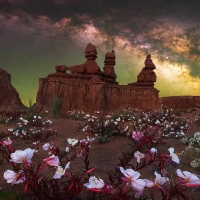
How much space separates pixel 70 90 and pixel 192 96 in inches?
923

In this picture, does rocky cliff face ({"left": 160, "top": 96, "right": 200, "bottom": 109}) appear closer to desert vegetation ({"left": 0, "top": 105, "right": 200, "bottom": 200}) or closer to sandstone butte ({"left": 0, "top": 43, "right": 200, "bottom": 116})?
sandstone butte ({"left": 0, "top": 43, "right": 200, "bottom": 116})

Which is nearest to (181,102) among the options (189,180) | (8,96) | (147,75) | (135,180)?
(147,75)

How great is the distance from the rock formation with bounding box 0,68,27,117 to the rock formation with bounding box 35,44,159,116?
8652 mm

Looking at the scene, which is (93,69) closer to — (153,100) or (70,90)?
(70,90)

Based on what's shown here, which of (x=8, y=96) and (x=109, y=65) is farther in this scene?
(x=109, y=65)

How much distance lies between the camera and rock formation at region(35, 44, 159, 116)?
28.9 metres

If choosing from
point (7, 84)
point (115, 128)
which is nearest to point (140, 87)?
point (7, 84)

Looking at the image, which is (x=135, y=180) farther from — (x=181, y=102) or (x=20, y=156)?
(x=181, y=102)

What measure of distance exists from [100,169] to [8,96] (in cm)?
1621

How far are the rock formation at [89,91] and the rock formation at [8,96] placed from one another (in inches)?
341

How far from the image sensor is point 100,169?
3.98m

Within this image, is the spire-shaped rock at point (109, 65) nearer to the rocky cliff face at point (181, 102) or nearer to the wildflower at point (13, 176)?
the rocky cliff face at point (181, 102)

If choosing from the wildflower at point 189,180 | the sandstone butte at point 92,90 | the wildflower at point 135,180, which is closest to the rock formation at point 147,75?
the sandstone butte at point 92,90

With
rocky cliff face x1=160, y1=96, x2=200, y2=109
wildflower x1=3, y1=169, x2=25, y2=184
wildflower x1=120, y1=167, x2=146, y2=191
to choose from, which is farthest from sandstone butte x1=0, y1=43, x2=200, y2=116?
wildflower x1=120, y1=167, x2=146, y2=191
